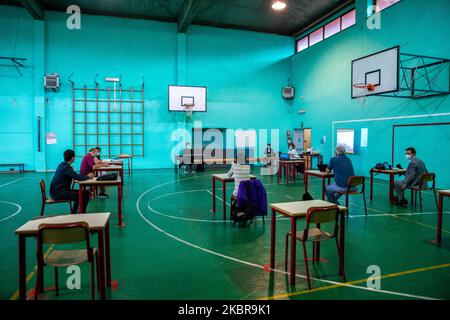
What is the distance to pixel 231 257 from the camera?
3961mm

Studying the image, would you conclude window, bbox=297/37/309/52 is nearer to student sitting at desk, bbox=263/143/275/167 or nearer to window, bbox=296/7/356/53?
window, bbox=296/7/356/53

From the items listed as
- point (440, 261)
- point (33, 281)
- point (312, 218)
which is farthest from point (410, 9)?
point (33, 281)

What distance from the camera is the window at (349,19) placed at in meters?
12.7

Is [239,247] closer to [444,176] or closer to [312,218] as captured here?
[312,218]

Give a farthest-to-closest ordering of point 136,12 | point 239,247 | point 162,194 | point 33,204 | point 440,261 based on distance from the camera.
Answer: point 136,12, point 162,194, point 33,204, point 239,247, point 440,261

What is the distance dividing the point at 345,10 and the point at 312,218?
12967mm

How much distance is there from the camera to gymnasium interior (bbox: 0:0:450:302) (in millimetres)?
3285

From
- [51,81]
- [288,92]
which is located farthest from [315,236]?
[288,92]

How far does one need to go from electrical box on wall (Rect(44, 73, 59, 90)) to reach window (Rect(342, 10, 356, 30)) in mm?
12825

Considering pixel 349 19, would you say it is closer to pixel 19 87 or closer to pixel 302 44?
pixel 302 44

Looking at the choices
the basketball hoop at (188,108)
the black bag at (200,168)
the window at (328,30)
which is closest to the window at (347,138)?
the window at (328,30)

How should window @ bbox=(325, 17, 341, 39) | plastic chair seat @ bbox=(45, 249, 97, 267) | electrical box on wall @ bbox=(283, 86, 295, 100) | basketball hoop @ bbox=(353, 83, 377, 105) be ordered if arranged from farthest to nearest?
electrical box on wall @ bbox=(283, 86, 295, 100) < window @ bbox=(325, 17, 341, 39) < basketball hoop @ bbox=(353, 83, 377, 105) < plastic chair seat @ bbox=(45, 249, 97, 267)

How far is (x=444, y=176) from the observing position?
9.01 metres

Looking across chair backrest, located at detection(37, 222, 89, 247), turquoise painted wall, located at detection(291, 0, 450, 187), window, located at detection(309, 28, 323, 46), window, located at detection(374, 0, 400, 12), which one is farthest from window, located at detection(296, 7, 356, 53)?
chair backrest, located at detection(37, 222, 89, 247)
